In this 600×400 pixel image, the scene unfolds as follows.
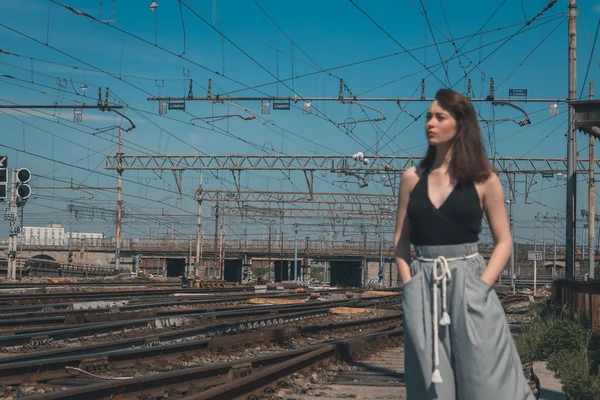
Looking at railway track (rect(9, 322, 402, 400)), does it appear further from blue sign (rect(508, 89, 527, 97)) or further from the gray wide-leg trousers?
blue sign (rect(508, 89, 527, 97))

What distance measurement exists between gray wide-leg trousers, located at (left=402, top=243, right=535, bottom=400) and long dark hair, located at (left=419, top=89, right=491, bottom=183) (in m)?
0.31

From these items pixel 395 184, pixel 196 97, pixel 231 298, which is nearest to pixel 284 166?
pixel 395 184

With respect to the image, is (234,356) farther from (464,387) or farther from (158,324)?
(464,387)

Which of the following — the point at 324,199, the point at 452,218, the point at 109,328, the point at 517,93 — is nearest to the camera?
the point at 452,218

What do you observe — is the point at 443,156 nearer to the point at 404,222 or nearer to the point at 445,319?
the point at 404,222

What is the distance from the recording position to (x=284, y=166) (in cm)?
4884

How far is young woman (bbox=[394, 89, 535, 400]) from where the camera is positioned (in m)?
3.21

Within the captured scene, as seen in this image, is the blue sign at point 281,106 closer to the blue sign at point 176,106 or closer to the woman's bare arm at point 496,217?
the blue sign at point 176,106

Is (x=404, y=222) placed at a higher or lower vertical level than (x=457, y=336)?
higher

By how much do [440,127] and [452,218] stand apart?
0.43 m

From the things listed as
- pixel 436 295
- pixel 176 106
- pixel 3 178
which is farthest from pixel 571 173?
pixel 436 295

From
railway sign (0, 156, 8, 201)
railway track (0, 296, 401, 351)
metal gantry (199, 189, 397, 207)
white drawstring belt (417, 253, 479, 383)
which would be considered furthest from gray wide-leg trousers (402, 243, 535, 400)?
metal gantry (199, 189, 397, 207)

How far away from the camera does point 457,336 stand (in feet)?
10.6

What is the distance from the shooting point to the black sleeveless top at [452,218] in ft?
11.0
